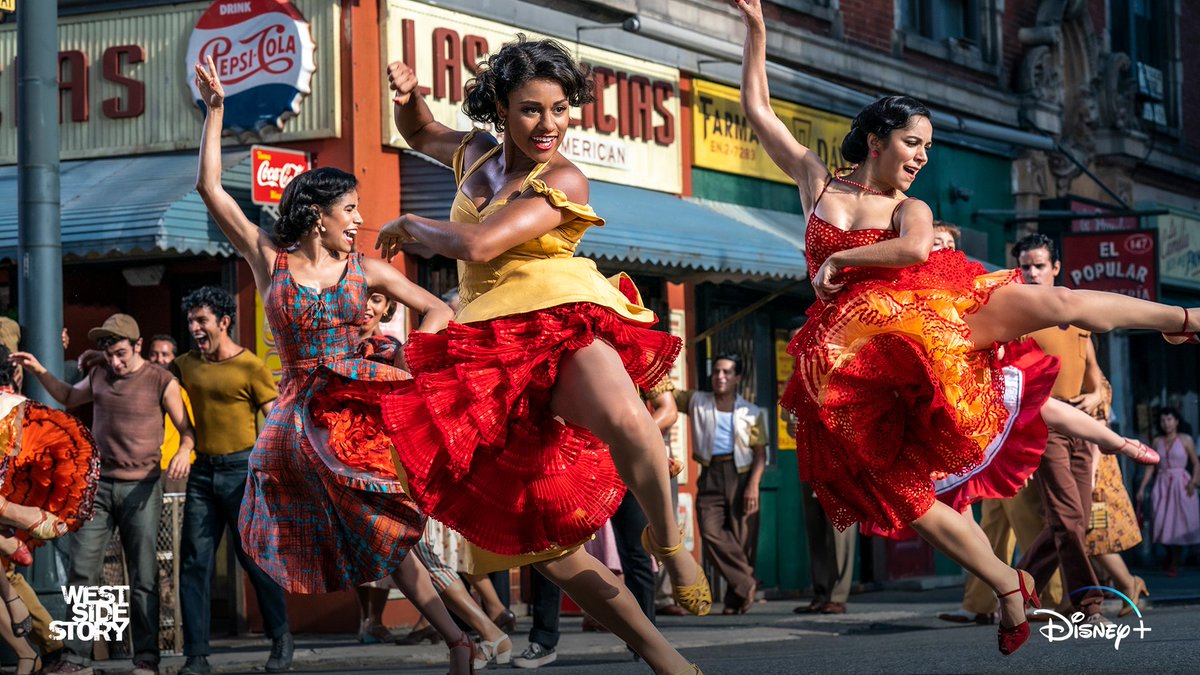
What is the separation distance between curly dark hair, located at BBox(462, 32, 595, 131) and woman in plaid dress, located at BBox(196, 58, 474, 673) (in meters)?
1.29

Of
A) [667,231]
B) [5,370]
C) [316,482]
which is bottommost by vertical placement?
[316,482]

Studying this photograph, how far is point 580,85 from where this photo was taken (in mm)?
6270

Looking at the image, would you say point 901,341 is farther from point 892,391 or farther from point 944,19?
point 944,19

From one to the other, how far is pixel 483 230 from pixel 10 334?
17.7 feet

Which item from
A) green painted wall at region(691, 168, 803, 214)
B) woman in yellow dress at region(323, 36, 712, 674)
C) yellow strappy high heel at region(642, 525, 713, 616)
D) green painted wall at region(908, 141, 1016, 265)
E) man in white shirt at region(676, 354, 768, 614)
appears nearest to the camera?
woman in yellow dress at region(323, 36, 712, 674)

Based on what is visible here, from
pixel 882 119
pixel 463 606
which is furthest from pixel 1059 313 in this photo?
pixel 463 606

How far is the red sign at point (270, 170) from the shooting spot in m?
12.8

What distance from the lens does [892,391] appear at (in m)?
6.99

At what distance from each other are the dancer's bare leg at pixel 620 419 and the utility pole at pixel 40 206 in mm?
4945

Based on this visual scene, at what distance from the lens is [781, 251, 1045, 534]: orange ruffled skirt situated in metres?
6.84

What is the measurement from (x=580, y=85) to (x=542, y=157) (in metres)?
0.28

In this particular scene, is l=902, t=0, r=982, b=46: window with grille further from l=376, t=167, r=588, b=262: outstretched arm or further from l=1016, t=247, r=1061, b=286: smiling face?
l=376, t=167, r=588, b=262: outstretched arm

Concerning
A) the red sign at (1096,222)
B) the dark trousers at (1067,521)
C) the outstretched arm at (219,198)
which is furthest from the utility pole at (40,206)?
the red sign at (1096,222)

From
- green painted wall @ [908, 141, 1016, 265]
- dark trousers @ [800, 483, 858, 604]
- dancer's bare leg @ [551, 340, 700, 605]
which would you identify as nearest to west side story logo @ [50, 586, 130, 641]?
dancer's bare leg @ [551, 340, 700, 605]
